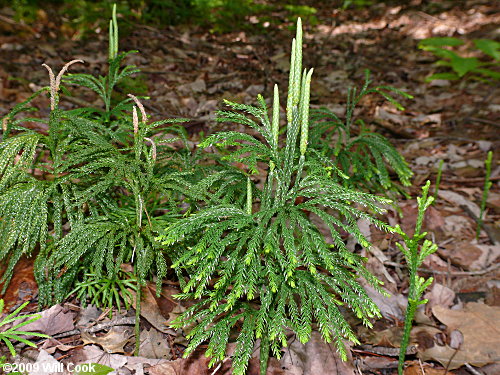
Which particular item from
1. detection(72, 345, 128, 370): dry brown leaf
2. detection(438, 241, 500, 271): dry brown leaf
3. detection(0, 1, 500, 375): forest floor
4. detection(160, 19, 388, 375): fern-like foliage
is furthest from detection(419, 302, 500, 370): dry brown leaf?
detection(72, 345, 128, 370): dry brown leaf

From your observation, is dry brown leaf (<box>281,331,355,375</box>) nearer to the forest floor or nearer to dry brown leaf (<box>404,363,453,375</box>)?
the forest floor

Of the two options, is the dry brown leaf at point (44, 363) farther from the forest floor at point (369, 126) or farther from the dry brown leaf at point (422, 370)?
the dry brown leaf at point (422, 370)

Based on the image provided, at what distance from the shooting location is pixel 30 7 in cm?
550

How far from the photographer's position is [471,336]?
7.52 feet

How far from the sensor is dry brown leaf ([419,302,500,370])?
2146 millimetres

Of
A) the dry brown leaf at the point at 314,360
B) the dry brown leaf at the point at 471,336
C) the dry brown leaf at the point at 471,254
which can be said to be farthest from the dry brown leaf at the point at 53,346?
the dry brown leaf at the point at 471,254

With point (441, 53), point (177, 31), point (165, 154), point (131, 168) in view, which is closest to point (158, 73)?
point (177, 31)

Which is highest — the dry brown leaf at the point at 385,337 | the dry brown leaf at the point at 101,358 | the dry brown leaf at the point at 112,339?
the dry brown leaf at the point at 112,339

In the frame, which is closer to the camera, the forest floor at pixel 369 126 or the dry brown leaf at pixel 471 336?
the forest floor at pixel 369 126

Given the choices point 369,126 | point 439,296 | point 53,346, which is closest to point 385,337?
point 439,296

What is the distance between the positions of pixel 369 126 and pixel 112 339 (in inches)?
136

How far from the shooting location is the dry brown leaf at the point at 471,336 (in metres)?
2.15

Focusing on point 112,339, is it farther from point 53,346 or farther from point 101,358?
point 53,346

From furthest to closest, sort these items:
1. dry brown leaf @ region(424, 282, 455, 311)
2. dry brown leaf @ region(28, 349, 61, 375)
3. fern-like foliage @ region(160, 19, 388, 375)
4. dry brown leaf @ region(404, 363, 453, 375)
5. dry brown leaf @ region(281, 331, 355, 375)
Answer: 1. dry brown leaf @ region(424, 282, 455, 311)
2. dry brown leaf @ region(404, 363, 453, 375)
3. dry brown leaf @ region(281, 331, 355, 375)
4. dry brown leaf @ region(28, 349, 61, 375)
5. fern-like foliage @ region(160, 19, 388, 375)
